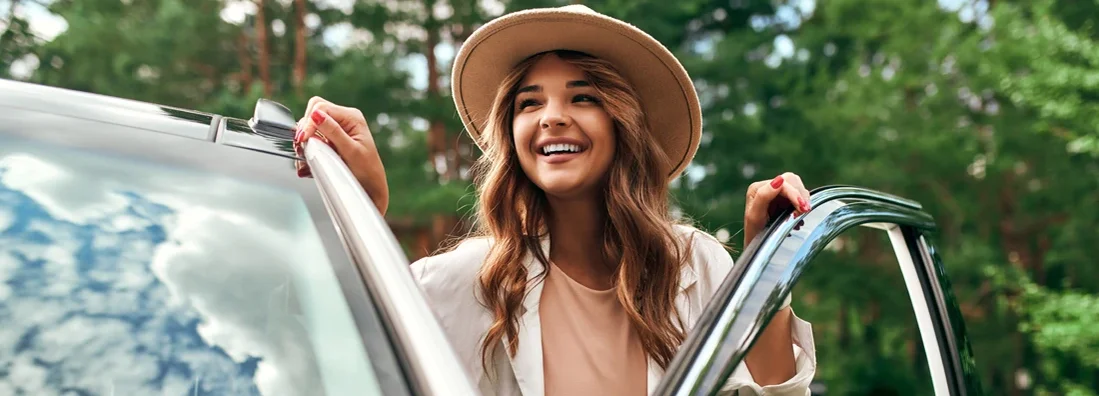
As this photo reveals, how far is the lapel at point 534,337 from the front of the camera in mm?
1604

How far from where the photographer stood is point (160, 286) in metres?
0.99

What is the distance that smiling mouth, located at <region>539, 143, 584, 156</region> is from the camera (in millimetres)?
1811

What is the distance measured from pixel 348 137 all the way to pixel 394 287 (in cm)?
60

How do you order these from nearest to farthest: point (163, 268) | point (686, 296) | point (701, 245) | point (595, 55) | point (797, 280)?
point (163, 268) < point (797, 280) < point (686, 296) < point (701, 245) < point (595, 55)

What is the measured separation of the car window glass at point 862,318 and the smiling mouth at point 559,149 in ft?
48.8

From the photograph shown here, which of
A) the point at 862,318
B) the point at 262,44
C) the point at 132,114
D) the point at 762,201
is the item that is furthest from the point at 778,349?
the point at 862,318

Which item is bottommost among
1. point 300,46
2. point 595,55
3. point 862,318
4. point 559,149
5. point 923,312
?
point 923,312

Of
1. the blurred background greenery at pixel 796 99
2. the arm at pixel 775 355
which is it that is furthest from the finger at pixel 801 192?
the blurred background greenery at pixel 796 99

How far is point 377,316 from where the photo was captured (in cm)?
93

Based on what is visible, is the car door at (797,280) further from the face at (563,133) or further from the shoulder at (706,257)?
the face at (563,133)

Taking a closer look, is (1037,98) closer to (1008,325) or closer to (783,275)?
(1008,325)

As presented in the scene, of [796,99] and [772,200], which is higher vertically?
[796,99]

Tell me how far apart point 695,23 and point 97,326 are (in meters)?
17.5

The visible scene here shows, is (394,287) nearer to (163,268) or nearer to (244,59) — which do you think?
(163,268)
